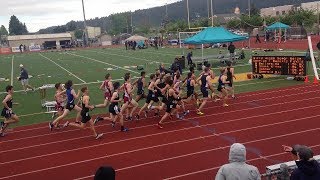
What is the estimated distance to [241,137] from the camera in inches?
463

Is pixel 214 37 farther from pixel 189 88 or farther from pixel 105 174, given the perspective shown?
Answer: pixel 105 174

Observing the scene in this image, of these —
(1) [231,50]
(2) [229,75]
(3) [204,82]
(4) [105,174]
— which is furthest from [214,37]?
(4) [105,174]

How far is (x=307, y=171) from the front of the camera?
5.13 m

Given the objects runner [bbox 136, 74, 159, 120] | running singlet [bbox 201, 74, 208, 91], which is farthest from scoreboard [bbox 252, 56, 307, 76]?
runner [bbox 136, 74, 159, 120]

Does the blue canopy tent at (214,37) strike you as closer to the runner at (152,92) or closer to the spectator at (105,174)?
the runner at (152,92)

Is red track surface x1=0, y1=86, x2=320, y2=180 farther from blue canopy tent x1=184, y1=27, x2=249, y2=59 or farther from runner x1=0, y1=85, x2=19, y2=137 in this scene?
blue canopy tent x1=184, y1=27, x2=249, y2=59

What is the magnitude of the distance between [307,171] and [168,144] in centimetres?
655

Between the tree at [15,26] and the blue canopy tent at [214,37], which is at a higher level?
the tree at [15,26]

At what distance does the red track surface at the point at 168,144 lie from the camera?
971 centimetres

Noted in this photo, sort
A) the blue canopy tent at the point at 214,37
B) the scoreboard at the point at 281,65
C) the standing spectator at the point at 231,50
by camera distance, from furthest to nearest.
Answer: the standing spectator at the point at 231,50
the blue canopy tent at the point at 214,37
the scoreboard at the point at 281,65

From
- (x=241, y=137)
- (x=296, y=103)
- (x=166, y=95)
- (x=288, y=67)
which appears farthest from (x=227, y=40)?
(x=241, y=137)

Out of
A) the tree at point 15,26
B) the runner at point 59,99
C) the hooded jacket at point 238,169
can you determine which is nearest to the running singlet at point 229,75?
the runner at point 59,99

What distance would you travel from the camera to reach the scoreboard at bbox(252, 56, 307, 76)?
20.6m

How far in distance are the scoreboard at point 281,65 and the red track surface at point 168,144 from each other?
5.04 metres
